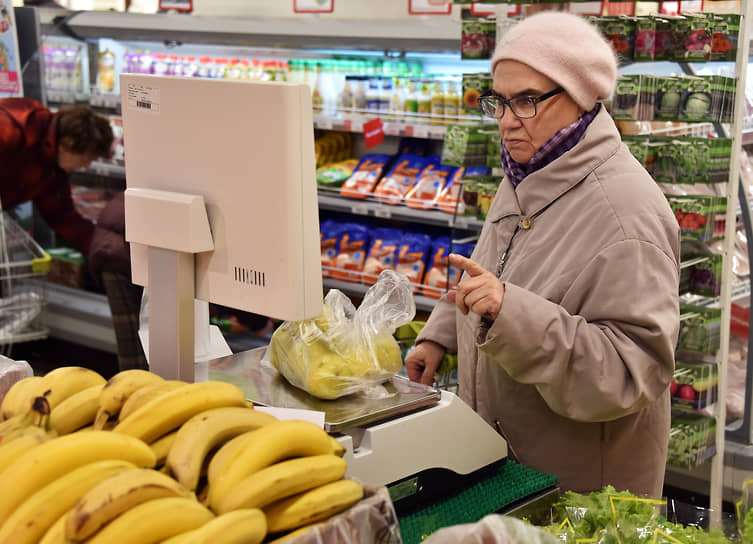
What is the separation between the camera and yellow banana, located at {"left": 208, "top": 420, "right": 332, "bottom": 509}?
1042 millimetres

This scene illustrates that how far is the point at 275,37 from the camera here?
16.0 feet

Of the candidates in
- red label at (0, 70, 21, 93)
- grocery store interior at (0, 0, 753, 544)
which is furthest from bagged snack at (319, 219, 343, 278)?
red label at (0, 70, 21, 93)

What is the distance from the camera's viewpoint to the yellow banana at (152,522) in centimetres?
94

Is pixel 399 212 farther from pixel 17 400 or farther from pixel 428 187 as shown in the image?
pixel 17 400

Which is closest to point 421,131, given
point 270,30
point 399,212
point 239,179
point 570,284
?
point 399,212

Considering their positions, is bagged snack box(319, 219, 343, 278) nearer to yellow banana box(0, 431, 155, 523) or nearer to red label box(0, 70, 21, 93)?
red label box(0, 70, 21, 93)

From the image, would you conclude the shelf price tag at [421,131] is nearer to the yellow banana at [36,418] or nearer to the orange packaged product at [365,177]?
the orange packaged product at [365,177]

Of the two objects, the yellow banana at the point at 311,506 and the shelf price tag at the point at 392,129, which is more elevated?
the shelf price tag at the point at 392,129

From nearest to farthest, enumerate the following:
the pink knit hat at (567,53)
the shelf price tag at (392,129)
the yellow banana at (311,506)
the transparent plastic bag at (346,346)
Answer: the yellow banana at (311,506) → the transparent plastic bag at (346,346) → the pink knit hat at (567,53) → the shelf price tag at (392,129)

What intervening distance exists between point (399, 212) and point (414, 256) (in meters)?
0.28

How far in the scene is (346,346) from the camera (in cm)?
164

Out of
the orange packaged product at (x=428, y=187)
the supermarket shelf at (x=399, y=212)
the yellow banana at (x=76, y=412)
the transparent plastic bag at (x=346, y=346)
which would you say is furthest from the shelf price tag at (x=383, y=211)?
the yellow banana at (x=76, y=412)

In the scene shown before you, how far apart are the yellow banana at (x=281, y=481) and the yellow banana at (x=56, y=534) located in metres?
0.18

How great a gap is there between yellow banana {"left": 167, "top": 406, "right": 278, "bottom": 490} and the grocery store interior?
19 centimetres
